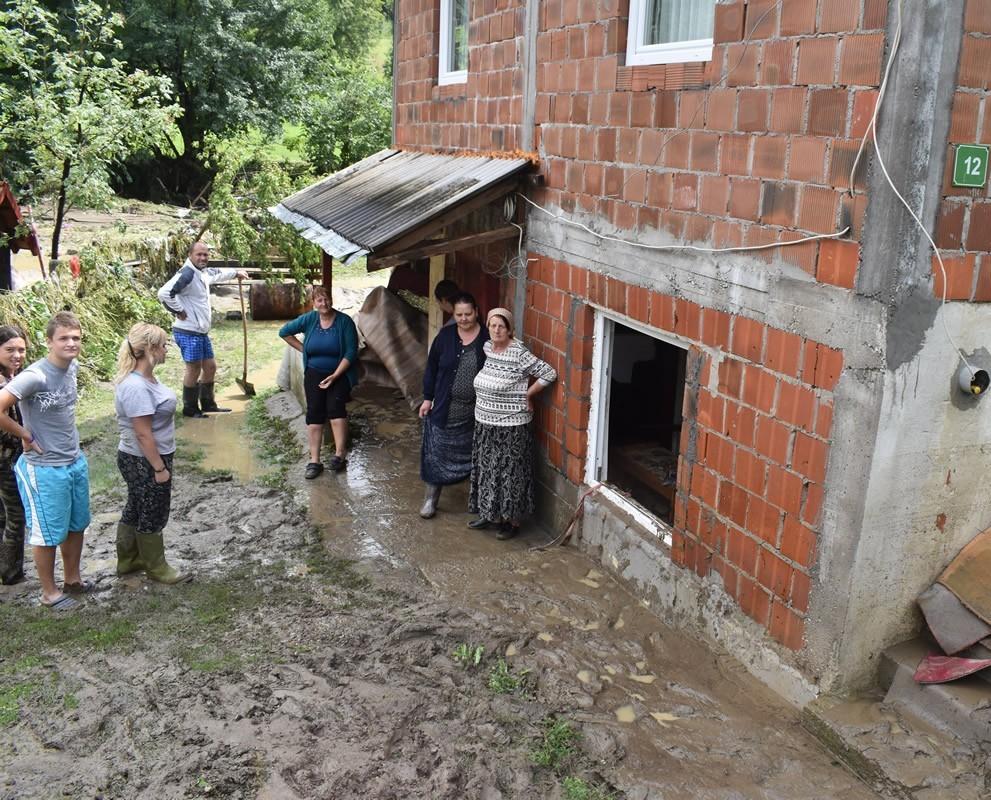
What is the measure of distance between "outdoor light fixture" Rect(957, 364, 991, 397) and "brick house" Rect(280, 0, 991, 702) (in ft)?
0.13

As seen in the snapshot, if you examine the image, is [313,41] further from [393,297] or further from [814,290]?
[814,290]

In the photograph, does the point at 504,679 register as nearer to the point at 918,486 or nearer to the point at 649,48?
the point at 918,486

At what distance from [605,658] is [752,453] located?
1.43m

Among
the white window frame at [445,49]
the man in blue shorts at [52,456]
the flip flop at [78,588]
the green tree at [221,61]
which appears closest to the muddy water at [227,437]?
the flip flop at [78,588]

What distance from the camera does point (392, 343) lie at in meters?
9.95

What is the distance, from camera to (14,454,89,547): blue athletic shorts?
5.58m

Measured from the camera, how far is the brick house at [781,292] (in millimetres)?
3887

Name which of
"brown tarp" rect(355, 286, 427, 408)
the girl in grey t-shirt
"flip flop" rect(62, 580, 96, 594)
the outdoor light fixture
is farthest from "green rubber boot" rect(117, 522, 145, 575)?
the outdoor light fixture

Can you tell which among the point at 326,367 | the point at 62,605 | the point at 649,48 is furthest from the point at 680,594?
the point at 326,367

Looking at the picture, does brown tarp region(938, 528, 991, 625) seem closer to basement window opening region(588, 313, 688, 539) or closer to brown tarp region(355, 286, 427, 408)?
basement window opening region(588, 313, 688, 539)

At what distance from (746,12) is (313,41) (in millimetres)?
24781

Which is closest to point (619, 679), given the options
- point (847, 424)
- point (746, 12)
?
point (847, 424)

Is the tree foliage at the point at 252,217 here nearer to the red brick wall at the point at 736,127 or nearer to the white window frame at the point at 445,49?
the white window frame at the point at 445,49

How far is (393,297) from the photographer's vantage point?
10312mm
